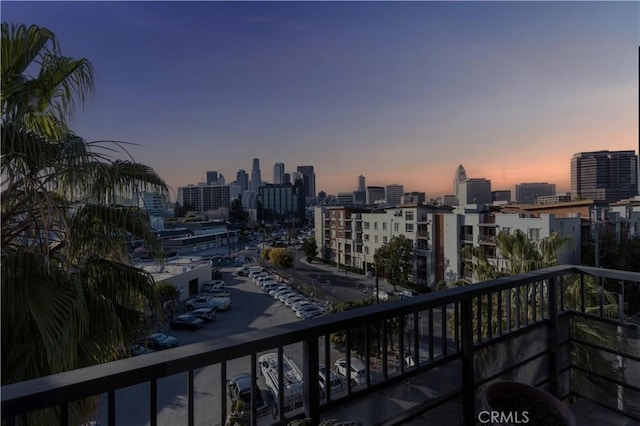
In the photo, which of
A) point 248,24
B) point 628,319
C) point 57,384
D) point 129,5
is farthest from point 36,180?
point 248,24

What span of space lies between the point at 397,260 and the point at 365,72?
13.1 meters

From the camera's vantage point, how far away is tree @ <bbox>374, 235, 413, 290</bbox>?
58.6ft

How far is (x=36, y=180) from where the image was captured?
151 centimetres

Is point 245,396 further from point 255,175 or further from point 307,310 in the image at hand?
point 255,175

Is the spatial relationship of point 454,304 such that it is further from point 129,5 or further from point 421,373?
point 129,5

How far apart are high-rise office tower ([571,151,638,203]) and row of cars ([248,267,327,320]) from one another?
59.2 ft

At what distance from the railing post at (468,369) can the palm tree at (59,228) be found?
1.37m

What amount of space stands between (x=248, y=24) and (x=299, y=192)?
58149mm

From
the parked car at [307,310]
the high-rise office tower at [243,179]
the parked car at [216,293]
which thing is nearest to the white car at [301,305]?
the parked car at [307,310]

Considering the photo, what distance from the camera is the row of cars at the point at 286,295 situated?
13.2 m

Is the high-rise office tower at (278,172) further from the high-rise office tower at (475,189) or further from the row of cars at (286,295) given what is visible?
the row of cars at (286,295)

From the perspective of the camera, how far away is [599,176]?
74.2 feet

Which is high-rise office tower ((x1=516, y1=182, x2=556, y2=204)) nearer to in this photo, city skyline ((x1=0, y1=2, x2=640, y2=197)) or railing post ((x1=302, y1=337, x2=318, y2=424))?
city skyline ((x1=0, y1=2, x2=640, y2=197))

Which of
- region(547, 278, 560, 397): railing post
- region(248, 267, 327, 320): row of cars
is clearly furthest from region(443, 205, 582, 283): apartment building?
region(547, 278, 560, 397): railing post
